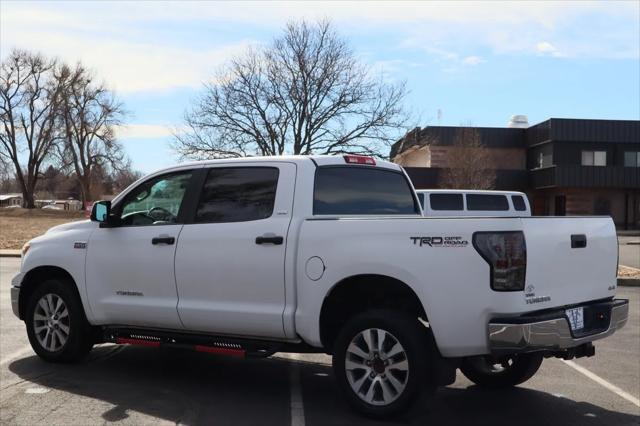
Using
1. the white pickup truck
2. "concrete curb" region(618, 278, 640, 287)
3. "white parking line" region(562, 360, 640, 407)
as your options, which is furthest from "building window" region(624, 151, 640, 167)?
the white pickup truck

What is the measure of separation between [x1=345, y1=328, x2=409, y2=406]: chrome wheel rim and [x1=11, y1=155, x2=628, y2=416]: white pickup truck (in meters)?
0.01

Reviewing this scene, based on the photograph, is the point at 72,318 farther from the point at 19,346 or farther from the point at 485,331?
the point at 485,331

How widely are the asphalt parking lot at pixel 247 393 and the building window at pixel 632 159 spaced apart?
43.6m

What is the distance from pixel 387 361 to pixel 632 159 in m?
47.4

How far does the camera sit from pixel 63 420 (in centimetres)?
486

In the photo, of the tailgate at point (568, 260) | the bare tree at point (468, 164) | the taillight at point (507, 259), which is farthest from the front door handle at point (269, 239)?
the bare tree at point (468, 164)

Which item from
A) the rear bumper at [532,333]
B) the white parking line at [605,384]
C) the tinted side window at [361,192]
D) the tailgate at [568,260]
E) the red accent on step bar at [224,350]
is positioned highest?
the tinted side window at [361,192]

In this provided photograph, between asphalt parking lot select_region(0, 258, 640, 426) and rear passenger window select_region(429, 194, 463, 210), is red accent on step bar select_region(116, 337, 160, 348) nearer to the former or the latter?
asphalt parking lot select_region(0, 258, 640, 426)

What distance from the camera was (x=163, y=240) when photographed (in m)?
5.86

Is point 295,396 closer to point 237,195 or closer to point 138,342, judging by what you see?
point 138,342

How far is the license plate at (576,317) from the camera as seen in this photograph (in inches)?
184

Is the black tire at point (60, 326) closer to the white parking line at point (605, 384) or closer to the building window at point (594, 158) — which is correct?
Result: the white parking line at point (605, 384)

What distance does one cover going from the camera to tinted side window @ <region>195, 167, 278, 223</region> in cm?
558

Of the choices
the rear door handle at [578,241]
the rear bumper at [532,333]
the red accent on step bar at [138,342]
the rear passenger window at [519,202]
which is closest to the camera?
the rear bumper at [532,333]
